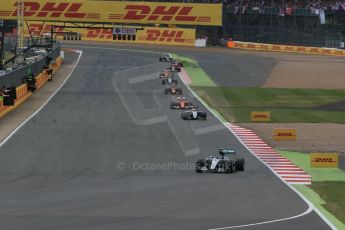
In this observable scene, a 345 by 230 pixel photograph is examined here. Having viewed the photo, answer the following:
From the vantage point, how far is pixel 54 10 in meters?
72.6

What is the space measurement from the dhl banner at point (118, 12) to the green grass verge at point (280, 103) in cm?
1097

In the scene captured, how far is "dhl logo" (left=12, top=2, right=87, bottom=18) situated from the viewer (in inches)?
2847

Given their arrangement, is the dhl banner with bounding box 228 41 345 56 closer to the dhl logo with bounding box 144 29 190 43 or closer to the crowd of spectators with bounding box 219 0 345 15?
the crowd of spectators with bounding box 219 0 345 15

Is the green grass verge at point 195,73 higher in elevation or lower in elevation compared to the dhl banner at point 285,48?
lower

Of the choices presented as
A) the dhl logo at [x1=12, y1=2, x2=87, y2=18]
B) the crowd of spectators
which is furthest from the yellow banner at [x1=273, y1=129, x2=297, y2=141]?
the crowd of spectators

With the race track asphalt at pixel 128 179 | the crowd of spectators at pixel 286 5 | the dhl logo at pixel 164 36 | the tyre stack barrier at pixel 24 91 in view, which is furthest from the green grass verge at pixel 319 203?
the dhl logo at pixel 164 36

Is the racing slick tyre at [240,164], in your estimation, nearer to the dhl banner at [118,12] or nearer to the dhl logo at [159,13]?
the dhl banner at [118,12]

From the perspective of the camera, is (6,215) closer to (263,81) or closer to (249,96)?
(249,96)

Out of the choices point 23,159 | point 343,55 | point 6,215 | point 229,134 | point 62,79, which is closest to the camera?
point 6,215

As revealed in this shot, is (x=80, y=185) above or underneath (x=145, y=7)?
underneath

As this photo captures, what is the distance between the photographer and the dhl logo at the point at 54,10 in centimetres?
7231

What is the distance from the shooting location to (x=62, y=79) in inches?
2589

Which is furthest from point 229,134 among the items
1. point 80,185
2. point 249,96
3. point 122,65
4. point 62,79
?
point 122,65

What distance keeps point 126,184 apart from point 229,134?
43.7ft
